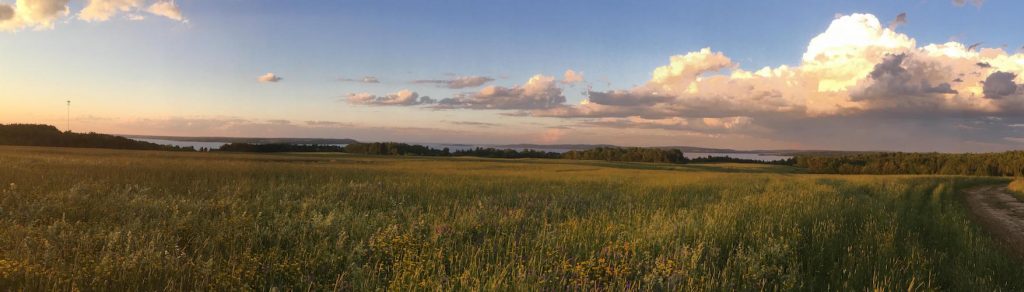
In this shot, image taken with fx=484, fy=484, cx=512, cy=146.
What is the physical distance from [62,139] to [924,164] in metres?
169

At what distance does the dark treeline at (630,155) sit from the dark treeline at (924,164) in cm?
3123

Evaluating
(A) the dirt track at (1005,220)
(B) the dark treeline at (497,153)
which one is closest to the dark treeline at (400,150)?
(B) the dark treeline at (497,153)

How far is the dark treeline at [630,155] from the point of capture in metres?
128

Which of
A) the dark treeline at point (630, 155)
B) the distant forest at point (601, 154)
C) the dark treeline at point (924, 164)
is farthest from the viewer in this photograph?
the dark treeline at point (630, 155)

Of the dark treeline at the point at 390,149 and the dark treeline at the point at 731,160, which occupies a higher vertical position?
the dark treeline at the point at 390,149

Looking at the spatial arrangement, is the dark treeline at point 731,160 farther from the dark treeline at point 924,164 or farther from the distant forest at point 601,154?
the dark treeline at point 924,164

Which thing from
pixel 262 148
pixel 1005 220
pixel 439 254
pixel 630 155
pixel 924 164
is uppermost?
pixel 262 148

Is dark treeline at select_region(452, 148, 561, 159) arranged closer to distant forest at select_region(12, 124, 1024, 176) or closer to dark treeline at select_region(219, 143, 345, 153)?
distant forest at select_region(12, 124, 1024, 176)

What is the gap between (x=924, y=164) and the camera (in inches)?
4281

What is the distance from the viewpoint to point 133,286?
4688 millimetres

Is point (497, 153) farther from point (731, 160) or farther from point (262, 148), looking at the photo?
point (731, 160)

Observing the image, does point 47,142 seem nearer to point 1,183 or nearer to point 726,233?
point 1,183

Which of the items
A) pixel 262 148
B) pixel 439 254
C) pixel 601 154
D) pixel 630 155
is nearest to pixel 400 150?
pixel 262 148

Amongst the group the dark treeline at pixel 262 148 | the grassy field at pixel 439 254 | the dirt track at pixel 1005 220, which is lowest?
the dirt track at pixel 1005 220
